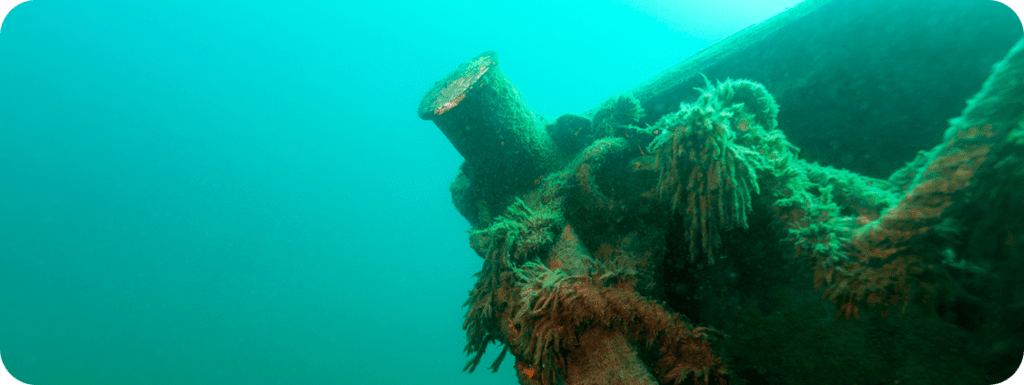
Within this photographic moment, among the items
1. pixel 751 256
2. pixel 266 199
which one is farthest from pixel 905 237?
pixel 266 199

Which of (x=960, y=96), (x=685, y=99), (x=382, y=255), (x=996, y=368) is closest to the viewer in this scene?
(x=996, y=368)

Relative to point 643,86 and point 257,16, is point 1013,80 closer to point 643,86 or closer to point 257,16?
point 643,86

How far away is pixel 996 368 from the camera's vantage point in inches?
65.2

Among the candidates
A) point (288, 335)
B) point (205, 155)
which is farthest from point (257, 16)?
point (288, 335)

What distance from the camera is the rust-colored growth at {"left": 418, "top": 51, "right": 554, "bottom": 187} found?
14.3 feet

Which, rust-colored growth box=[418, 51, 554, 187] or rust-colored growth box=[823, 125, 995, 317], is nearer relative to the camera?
rust-colored growth box=[823, 125, 995, 317]

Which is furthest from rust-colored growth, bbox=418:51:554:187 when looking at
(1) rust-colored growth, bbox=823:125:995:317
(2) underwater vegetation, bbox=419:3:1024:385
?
(1) rust-colored growth, bbox=823:125:995:317

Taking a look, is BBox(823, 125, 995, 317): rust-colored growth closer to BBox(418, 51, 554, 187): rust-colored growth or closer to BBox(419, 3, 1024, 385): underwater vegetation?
BBox(419, 3, 1024, 385): underwater vegetation

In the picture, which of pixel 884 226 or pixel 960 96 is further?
pixel 960 96

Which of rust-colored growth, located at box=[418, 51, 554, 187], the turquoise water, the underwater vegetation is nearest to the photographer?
the underwater vegetation

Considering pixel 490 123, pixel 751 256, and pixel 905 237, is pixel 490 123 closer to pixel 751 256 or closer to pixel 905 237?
pixel 751 256

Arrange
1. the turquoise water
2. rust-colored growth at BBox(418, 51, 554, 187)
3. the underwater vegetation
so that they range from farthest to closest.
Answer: the turquoise water → rust-colored growth at BBox(418, 51, 554, 187) → the underwater vegetation

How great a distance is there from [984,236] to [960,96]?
1930 millimetres

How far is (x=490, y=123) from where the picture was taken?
Answer: 14.6ft
